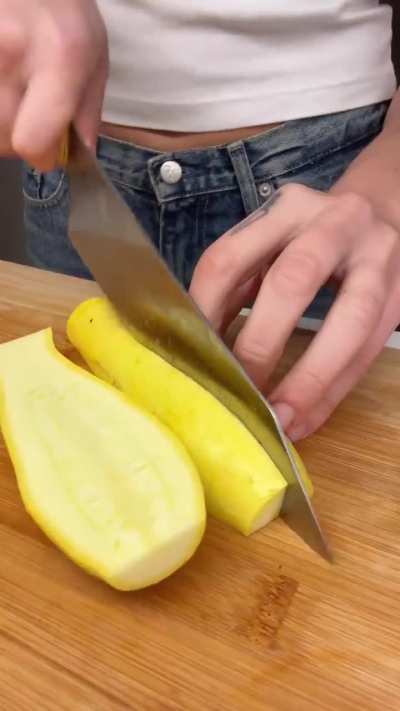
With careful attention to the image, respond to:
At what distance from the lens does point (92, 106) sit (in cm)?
93

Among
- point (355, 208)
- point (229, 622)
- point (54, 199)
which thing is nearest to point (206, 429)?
point (229, 622)

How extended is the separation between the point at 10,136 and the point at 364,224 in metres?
0.39

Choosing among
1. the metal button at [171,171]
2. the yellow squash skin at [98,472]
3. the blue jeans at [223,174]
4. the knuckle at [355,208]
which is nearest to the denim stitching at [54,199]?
the blue jeans at [223,174]

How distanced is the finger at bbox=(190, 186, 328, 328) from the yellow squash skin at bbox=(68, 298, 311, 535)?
0.08 m

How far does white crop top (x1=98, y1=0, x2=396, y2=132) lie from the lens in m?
1.07

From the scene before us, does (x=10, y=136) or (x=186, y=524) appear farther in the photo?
(x=10, y=136)

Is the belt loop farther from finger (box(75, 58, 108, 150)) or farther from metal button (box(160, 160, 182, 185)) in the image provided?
finger (box(75, 58, 108, 150))

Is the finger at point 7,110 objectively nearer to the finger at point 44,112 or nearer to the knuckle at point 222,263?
the finger at point 44,112

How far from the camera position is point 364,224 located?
0.85 meters

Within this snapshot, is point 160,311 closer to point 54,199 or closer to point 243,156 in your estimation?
point 243,156

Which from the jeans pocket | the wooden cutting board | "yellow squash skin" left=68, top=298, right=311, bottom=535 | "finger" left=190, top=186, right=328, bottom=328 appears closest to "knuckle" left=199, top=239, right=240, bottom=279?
"finger" left=190, top=186, right=328, bottom=328

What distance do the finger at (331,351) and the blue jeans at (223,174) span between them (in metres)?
0.37

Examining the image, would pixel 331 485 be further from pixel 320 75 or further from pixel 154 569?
pixel 320 75

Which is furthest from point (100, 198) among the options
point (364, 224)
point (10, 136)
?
point (364, 224)
